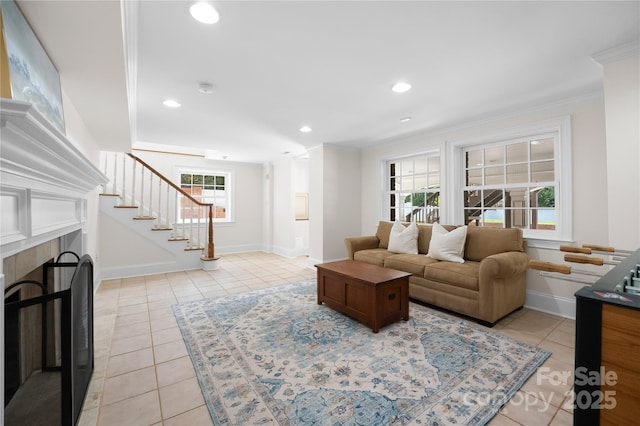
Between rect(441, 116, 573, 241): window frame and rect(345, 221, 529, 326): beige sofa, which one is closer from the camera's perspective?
rect(345, 221, 529, 326): beige sofa

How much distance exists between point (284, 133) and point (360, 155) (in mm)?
1809

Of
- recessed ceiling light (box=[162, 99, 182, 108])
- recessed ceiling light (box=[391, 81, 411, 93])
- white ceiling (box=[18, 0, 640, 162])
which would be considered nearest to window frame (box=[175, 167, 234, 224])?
white ceiling (box=[18, 0, 640, 162])

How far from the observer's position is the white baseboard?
2.86 m

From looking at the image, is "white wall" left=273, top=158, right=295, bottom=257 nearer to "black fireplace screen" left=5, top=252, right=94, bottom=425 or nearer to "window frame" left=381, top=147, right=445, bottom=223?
"window frame" left=381, top=147, right=445, bottom=223

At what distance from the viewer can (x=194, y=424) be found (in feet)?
4.75

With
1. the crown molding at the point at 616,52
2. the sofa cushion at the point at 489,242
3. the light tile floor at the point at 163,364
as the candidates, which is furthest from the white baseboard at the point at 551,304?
the crown molding at the point at 616,52

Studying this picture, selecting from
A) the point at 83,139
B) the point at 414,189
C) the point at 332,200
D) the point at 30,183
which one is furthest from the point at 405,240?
the point at 83,139

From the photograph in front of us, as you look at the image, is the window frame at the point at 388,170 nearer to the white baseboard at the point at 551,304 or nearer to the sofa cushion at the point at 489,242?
the sofa cushion at the point at 489,242

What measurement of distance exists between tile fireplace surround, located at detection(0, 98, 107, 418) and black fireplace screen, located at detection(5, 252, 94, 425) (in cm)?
15

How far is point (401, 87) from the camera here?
8.84 feet

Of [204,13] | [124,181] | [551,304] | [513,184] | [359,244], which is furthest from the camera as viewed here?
[124,181]

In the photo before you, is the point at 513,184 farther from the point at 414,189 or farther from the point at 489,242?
the point at 414,189

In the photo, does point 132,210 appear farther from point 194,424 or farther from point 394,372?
point 394,372

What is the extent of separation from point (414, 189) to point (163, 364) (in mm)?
4232
